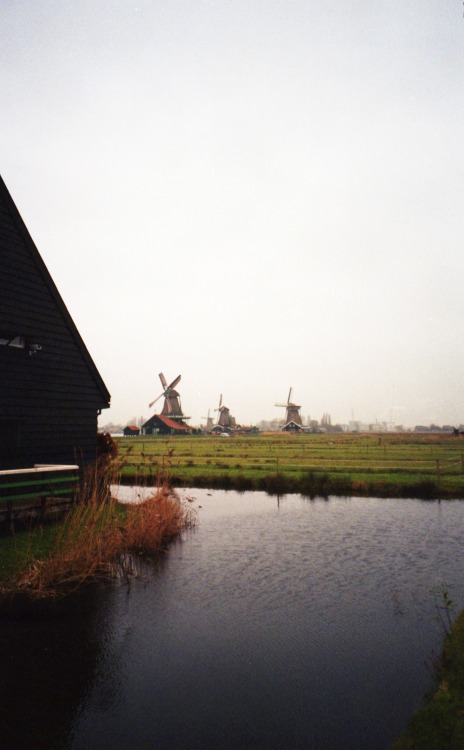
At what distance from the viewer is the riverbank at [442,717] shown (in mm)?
5324

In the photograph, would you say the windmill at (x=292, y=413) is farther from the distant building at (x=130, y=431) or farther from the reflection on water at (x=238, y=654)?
the reflection on water at (x=238, y=654)

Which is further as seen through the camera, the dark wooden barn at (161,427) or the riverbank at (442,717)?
the dark wooden barn at (161,427)

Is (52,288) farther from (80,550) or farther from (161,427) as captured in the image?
(161,427)

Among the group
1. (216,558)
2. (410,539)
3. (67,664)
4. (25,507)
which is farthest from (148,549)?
(410,539)

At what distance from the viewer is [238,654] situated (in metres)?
8.16

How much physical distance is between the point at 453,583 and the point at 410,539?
469cm

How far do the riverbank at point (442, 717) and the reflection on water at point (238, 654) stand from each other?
13.4 inches

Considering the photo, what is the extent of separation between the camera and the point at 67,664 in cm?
755

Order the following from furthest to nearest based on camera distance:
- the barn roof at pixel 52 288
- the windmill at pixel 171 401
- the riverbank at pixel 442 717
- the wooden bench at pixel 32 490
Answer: the windmill at pixel 171 401
the barn roof at pixel 52 288
the wooden bench at pixel 32 490
the riverbank at pixel 442 717

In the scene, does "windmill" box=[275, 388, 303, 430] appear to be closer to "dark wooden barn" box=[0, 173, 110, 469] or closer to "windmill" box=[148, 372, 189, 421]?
"windmill" box=[148, 372, 189, 421]

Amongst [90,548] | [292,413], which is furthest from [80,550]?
[292,413]

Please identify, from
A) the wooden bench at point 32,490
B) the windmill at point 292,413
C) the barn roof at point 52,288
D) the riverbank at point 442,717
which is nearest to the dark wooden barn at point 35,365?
the barn roof at point 52,288

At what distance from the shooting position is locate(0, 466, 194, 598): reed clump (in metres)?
10.1

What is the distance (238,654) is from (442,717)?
3466mm
